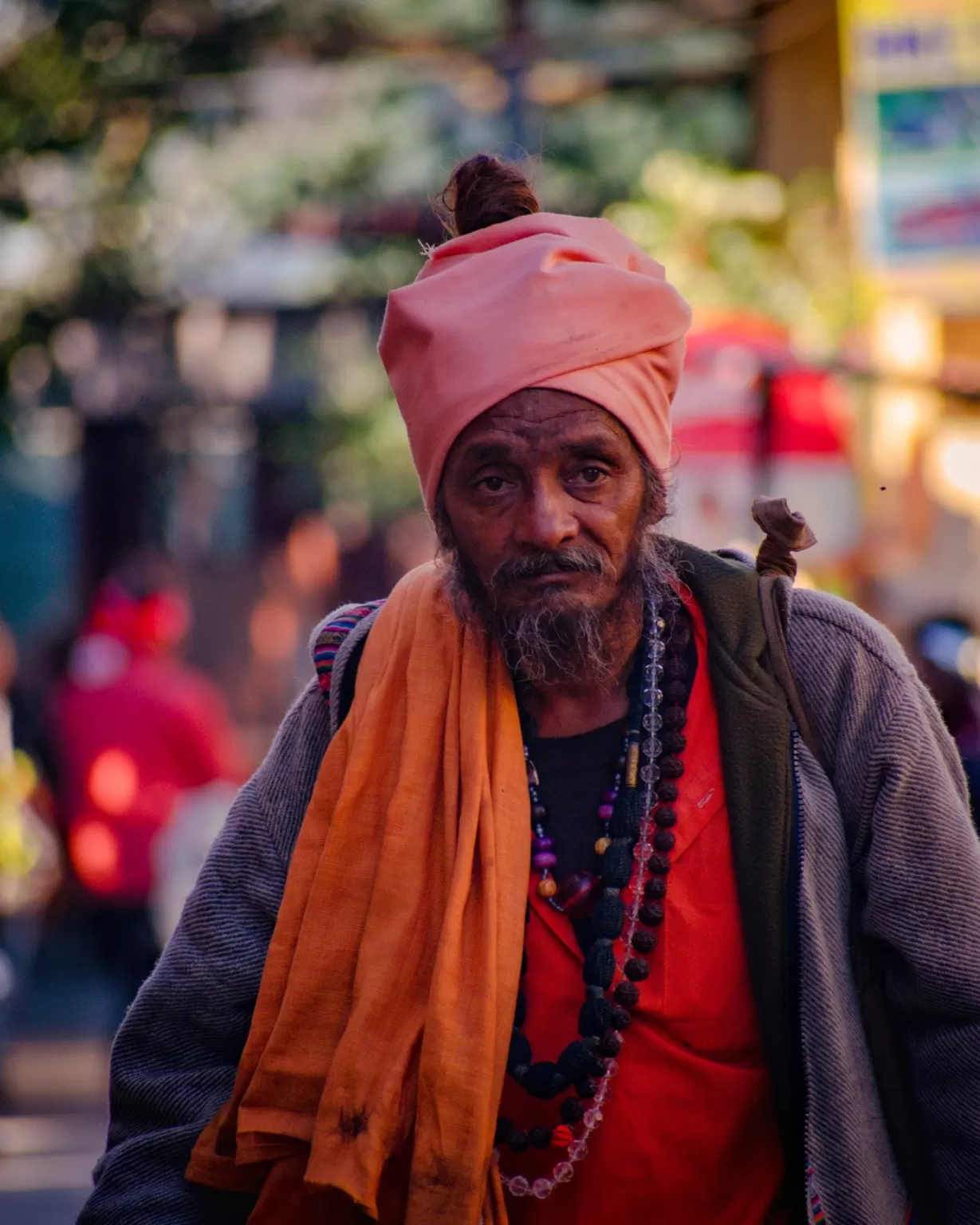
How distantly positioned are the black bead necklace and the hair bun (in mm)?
672

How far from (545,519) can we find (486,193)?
1.82 feet

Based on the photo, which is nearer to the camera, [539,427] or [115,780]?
[539,427]

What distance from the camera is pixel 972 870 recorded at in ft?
7.06

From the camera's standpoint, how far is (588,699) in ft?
8.22

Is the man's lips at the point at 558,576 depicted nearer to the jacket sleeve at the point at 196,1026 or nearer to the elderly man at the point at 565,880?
the elderly man at the point at 565,880

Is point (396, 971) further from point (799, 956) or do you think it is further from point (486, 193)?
point (486, 193)

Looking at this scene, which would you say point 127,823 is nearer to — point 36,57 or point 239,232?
point 36,57

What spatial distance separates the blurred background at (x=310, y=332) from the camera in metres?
6.95

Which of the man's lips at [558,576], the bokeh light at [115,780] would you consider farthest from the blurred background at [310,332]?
the man's lips at [558,576]

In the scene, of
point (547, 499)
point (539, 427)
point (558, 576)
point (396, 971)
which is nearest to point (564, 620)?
point (558, 576)

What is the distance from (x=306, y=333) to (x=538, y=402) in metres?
11.4

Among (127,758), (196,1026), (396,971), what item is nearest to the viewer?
(396,971)

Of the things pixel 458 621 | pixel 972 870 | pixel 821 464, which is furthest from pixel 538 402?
pixel 821 464

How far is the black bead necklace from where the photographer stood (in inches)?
87.8
